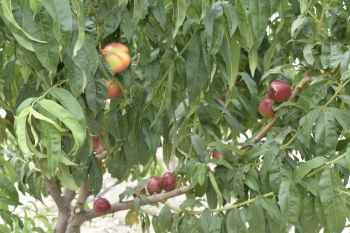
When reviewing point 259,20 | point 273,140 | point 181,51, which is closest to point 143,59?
point 181,51

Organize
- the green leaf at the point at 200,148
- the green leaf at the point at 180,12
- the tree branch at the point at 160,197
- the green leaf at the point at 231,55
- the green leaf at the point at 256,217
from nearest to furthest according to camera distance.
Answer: the green leaf at the point at 180,12 → the green leaf at the point at 231,55 → the green leaf at the point at 256,217 → the green leaf at the point at 200,148 → the tree branch at the point at 160,197

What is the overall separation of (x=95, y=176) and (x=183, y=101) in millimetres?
309

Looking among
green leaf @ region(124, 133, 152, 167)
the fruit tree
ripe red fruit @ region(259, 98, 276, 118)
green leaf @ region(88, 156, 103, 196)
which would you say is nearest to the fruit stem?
the fruit tree

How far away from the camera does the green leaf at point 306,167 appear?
85 cm

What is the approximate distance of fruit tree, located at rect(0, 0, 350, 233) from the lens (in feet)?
1.95

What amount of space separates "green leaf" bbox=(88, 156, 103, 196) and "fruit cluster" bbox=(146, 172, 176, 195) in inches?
6.7

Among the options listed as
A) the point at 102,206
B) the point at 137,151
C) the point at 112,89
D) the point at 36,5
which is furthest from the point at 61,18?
the point at 102,206

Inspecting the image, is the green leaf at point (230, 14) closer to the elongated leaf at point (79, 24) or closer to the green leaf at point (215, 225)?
the elongated leaf at point (79, 24)

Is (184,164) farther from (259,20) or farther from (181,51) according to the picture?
(259,20)

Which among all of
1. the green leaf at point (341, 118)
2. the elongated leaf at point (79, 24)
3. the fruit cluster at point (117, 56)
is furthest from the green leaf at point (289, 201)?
the elongated leaf at point (79, 24)

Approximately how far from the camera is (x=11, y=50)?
0.84 metres

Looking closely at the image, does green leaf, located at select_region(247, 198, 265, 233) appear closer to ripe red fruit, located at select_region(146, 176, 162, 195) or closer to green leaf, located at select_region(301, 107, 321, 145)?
green leaf, located at select_region(301, 107, 321, 145)

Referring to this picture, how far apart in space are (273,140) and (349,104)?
0.16 metres

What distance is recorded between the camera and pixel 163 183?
3.78ft
